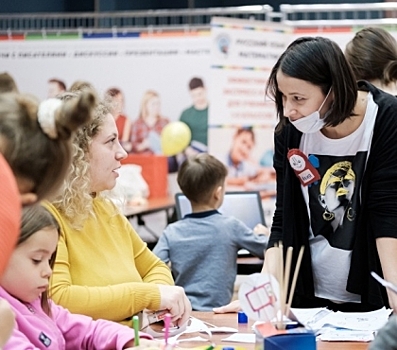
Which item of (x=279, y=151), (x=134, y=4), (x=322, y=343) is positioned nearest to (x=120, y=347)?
(x=322, y=343)

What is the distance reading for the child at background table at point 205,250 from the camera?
3.87 metres

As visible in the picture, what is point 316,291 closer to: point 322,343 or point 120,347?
point 322,343

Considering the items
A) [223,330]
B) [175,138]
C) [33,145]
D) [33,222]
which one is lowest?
[175,138]

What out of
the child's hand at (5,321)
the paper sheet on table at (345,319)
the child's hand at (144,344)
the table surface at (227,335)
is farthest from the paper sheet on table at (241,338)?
the child's hand at (5,321)

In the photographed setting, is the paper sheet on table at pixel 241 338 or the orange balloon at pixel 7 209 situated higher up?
the orange balloon at pixel 7 209

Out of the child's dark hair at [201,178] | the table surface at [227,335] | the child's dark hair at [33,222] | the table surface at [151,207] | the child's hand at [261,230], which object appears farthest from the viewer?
the table surface at [151,207]

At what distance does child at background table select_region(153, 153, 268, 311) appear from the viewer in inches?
152

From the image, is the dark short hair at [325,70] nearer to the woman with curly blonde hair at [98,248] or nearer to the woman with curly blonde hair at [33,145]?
the woman with curly blonde hair at [98,248]

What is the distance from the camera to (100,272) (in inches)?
88.5

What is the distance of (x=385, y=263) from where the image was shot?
229cm

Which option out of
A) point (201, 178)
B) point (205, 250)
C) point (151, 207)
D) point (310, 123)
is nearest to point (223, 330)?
point (310, 123)

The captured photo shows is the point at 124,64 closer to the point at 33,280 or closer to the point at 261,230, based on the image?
the point at 261,230

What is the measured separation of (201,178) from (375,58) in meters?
1.47

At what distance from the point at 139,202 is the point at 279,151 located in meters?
4.46
